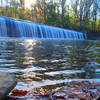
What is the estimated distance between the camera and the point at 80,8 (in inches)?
1984

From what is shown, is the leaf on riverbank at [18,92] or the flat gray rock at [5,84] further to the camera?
the leaf on riverbank at [18,92]

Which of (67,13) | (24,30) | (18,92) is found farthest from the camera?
(67,13)

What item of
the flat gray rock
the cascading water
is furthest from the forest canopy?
the flat gray rock

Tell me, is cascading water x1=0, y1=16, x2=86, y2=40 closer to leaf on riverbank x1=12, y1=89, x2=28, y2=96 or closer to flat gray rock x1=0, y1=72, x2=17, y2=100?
flat gray rock x1=0, y1=72, x2=17, y2=100

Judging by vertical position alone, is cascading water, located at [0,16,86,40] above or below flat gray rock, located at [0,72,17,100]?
above

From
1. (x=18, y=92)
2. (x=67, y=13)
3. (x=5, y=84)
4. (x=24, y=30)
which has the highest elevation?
(x=67, y=13)

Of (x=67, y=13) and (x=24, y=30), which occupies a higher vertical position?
(x=67, y=13)

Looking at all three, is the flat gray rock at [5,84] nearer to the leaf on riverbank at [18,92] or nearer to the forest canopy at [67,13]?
the leaf on riverbank at [18,92]

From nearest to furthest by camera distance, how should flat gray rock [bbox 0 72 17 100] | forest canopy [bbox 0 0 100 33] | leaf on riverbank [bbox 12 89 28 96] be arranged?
flat gray rock [bbox 0 72 17 100] < leaf on riverbank [bbox 12 89 28 96] < forest canopy [bbox 0 0 100 33]

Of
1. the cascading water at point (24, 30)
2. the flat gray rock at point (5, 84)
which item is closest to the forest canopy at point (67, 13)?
the cascading water at point (24, 30)

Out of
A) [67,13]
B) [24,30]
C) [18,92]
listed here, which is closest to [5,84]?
[18,92]

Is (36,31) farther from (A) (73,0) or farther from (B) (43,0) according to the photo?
(A) (73,0)

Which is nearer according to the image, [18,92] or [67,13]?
[18,92]

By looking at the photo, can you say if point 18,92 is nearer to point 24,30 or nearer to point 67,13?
point 24,30
